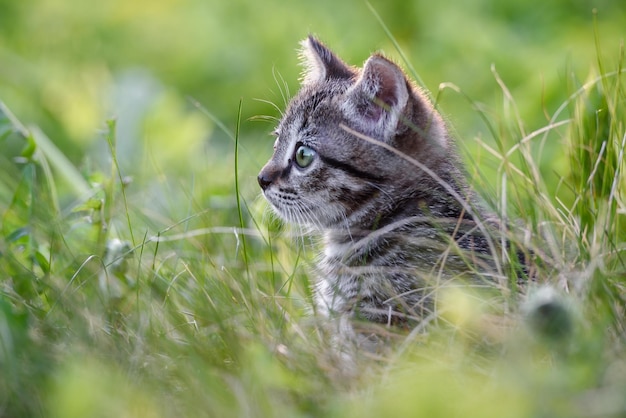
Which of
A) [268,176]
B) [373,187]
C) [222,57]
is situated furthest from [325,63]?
[222,57]

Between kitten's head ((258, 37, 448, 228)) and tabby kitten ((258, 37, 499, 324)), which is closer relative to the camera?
tabby kitten ((258, 37, 499, 324))

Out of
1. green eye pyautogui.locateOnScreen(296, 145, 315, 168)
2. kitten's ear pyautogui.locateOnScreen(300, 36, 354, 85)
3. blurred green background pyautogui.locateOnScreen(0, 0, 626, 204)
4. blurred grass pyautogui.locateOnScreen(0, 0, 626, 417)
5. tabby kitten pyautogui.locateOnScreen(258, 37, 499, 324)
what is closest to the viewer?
blurred grass pyautogui.locateOnScreen(0, 0, 626, 417)

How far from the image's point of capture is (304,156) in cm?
294

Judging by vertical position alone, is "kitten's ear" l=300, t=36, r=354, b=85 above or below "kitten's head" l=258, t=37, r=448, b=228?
above

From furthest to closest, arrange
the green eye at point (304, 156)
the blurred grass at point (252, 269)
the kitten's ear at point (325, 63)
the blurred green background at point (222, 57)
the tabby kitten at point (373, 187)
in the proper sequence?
the blurred green background at point (222, 57) < the kitten's ear at point (325, 63) < the green eye at point (304, 156) < the tabby kitten at point (373, 187) < the blurred grass at point (252, 269)

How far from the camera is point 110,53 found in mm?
6211

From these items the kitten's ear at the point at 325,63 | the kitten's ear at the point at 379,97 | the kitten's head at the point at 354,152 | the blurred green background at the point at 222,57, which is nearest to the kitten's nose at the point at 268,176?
the kitten's head at the point at 354,152

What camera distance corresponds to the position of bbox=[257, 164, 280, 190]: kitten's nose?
9.72 feet

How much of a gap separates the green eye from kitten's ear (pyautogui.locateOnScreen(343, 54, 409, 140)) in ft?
0.59

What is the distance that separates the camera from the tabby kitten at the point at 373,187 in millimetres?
2570

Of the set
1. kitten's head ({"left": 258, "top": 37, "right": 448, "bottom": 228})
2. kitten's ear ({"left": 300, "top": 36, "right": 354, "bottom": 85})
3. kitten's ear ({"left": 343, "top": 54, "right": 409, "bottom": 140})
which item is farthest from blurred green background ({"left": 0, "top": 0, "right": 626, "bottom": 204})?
kitten's ear ({"left": 343, "top": 54, "right": 409, "bottom": 140})

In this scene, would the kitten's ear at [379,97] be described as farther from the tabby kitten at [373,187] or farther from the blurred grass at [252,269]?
the blurred grass at [252,269]

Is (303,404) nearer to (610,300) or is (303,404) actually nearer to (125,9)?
(610,300)

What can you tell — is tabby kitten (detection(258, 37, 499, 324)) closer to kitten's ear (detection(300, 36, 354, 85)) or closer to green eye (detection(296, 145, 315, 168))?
green eye (detection(296, 145, 315, 168))
